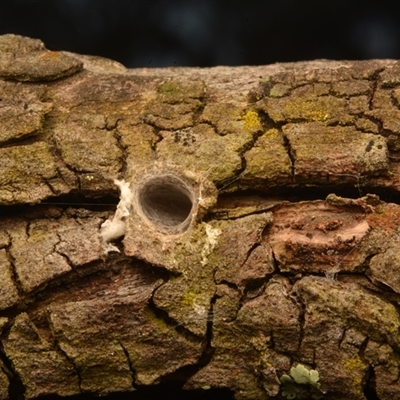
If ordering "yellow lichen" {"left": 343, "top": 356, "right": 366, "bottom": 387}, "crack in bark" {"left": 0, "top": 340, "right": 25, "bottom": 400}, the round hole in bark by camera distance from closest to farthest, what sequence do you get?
"yellow lichen" {"left": 343, "top": 356, "right": 366, "bottom": 387} < "crack in bark" {"left": 0, "top": 340, "right": 25, "bottom": 400} < the round hole in bark

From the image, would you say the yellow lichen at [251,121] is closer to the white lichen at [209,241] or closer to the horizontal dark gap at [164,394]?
the white lichen at [209,241]

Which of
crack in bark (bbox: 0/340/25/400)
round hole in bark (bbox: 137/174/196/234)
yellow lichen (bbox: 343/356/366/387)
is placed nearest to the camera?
yellow lichen (bbox: 343/356/366/387)

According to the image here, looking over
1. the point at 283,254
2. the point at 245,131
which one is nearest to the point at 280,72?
the point at 245,131

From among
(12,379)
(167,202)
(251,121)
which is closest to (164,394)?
(12,379)

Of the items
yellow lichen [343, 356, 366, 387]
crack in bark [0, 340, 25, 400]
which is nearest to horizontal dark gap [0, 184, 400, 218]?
crack in bark [0, 340, 25, 400]

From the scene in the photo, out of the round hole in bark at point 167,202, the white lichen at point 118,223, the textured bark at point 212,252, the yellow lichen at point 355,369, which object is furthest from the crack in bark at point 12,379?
the yellow lichen at point 355,369

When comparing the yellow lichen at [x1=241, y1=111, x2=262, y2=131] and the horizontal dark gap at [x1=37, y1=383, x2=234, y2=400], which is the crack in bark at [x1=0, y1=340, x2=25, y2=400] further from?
the yellow lichen at [x1=241, y1=111, x2=262, y2=131]

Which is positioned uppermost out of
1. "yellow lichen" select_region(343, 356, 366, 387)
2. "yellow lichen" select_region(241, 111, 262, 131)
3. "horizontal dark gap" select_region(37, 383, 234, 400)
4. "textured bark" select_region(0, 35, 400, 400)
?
"yellow lichen" select_region(241, 111, 262, 131)

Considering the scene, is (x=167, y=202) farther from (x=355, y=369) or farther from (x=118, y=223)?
(x=355, y=369)
